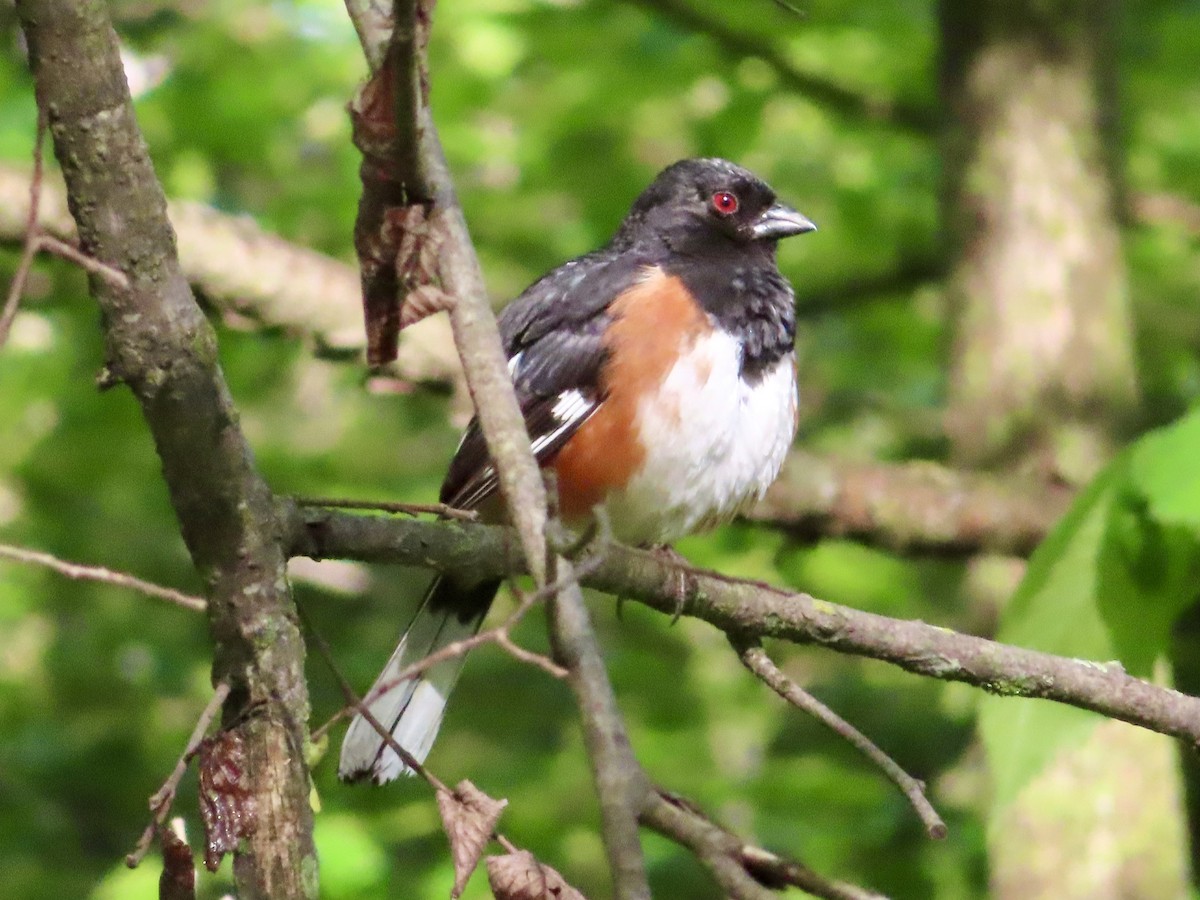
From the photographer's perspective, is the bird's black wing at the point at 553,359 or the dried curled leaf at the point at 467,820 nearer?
the dried curled leaf at the point at 467,820

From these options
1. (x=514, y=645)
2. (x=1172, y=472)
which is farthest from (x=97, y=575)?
(x=1172, y=472)

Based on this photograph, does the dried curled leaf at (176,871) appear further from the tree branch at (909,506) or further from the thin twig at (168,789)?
the tree branch at (909,506)

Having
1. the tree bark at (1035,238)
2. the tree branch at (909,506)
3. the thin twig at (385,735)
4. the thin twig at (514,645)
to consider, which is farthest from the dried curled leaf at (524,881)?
the tree bark at (1035,238)

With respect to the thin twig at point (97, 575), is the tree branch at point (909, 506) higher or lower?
lower

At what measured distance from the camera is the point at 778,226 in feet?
12.1

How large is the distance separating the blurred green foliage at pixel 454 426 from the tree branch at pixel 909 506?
285mm

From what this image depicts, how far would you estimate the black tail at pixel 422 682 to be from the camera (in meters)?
2.73

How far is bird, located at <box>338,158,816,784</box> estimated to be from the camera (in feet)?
10.0

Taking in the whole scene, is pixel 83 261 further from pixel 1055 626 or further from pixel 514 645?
pixel 1055 626

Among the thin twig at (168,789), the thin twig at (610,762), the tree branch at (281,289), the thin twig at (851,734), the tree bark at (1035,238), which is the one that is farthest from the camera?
the tree bark at (1035,238)

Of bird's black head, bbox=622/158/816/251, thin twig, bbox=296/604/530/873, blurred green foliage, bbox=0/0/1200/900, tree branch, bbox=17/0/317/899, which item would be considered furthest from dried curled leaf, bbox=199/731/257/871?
bird's black head, bbox=622/158/816/251

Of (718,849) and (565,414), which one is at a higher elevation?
(718,849)

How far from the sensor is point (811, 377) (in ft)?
22.9

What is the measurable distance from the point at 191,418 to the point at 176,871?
1.50ft
